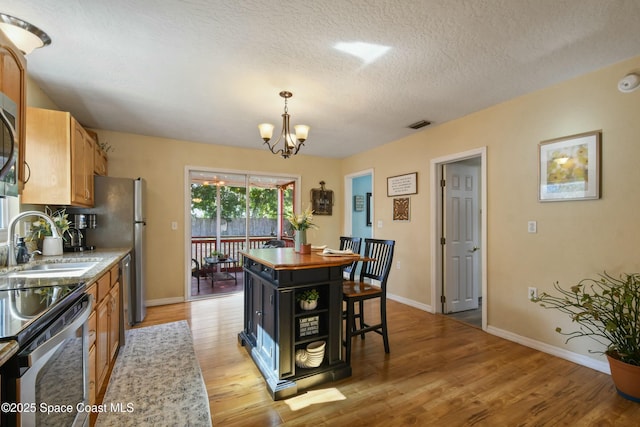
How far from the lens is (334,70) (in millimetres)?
2355

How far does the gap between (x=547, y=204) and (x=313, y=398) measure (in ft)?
8.81

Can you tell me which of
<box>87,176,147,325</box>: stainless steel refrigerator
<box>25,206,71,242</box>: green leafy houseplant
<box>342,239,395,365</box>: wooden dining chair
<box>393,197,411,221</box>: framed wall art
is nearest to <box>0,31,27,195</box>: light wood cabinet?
<box>25,206,71,242</box>: green leafy houseplant

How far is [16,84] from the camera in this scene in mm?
1611

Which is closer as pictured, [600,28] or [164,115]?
[600,28]

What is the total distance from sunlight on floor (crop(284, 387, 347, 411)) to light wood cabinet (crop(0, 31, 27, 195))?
2.15 metres

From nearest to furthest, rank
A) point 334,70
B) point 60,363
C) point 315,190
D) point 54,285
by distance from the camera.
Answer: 1. point 60,363
2. point 54,285
3. point 334,70
4. point 315,190

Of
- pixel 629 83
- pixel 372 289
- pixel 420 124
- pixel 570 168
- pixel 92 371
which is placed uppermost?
pixel 420 124

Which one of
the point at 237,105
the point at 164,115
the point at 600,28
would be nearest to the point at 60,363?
the point at 237,105

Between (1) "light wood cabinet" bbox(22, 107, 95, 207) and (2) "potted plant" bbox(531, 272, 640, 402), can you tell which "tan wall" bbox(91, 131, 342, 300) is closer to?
(1) "light wood cabinet" bbox(22, 107, 95, 207)

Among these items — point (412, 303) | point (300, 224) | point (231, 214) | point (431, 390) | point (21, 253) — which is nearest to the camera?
point (431, 390)

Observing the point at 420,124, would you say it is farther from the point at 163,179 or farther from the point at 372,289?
the point at 163,179

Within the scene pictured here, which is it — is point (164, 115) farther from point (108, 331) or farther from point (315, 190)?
point (315, 190)

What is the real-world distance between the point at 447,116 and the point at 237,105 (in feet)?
8.04

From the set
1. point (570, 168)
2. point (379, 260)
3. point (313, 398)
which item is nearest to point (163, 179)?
point (379, 260)
